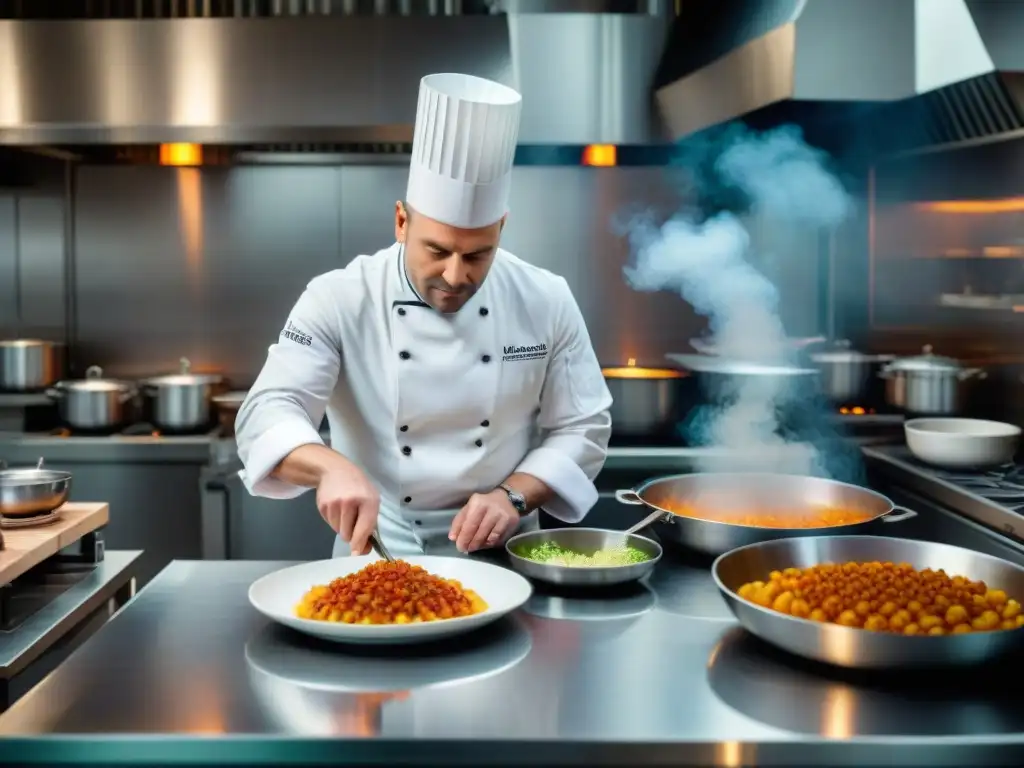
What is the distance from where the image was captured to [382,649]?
1.54m

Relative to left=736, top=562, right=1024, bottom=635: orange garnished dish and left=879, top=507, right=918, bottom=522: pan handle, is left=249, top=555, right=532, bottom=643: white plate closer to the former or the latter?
left=736, top=562, right=1024, bottom=635: orange garnished dish

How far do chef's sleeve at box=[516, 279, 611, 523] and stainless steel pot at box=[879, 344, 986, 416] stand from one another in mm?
1859

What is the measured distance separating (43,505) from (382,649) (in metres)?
1.68

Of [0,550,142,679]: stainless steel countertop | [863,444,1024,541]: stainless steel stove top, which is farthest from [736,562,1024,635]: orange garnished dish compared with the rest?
[0,550,142,679]: stainless steel countertop

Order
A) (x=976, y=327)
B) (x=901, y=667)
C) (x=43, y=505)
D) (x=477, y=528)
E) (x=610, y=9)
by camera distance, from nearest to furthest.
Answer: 1. (x=901, y=667)
2. (x=477, y=528)
3. (x=43, y=505)
4. (x=976, y=327)
5. (x=610, y=9)

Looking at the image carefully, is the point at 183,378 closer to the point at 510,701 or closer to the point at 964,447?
the point at 964,447

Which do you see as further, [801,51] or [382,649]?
[801,51]

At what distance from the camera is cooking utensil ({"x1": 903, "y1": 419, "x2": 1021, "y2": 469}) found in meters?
3.24

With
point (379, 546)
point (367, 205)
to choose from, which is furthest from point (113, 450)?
point (379, 546)

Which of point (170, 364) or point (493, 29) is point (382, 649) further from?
point (170, 364)

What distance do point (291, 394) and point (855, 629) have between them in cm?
131

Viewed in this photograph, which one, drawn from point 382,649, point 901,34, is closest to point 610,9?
point 901,34

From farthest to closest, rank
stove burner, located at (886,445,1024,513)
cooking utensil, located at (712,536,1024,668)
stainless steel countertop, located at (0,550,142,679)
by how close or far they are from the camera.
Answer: stove burner, located at (886,445,1024,513) → stainless steel countertop, located at (0,550,142,679) → cooking utensil, located at (712,536,1024,668)

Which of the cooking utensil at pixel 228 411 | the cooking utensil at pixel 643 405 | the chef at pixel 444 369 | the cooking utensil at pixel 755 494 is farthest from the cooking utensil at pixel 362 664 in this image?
the cooking utensil at pixel 228 411
